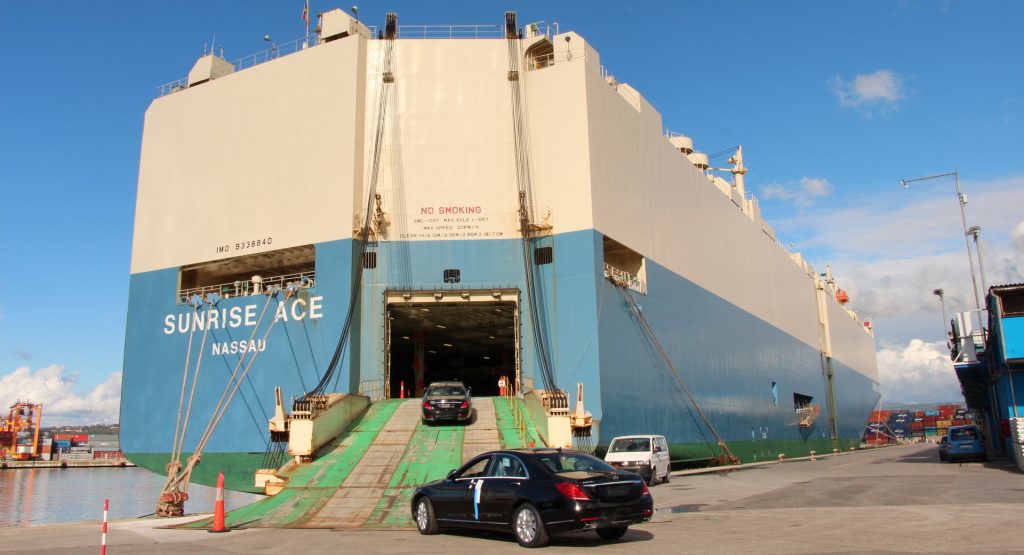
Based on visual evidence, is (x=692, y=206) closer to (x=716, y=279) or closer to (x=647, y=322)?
(x=716, y=279)

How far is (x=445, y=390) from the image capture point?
80.0ft

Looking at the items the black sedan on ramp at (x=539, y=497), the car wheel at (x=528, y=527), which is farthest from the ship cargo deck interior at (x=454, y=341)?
the car wheel at (x=528, y=527)

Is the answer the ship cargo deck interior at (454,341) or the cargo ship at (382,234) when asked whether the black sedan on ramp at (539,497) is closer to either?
the cargo ship at (382,234)

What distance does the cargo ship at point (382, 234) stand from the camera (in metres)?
28.6

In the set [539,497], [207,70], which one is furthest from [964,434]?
[207,70]

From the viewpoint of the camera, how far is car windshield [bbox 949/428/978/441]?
31.8 meters

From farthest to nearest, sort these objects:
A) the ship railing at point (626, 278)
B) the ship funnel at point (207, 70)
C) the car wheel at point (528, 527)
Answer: the ship funnel at point (207, 70) → the ship railing at point (626, 278) → the car wheel at point (528, 527)

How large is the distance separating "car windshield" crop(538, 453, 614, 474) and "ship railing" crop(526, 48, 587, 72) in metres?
22.3

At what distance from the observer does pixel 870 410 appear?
9344 cm

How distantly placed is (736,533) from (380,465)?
10723 mm

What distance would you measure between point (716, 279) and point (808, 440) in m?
23.0

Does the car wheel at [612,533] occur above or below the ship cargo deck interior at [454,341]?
below

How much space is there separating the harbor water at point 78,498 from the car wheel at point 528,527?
26.7 m

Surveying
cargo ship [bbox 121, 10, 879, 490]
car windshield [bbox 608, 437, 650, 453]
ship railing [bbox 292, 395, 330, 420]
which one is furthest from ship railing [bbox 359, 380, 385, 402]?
car windshield [bbox 608, 437, 650, 453]
